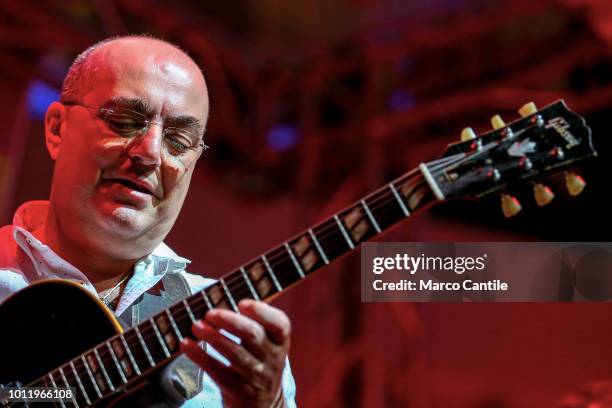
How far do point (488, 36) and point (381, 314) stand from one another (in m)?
1.69

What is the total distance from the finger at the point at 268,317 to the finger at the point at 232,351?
0.17 ft

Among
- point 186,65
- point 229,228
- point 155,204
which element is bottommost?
point 229,228

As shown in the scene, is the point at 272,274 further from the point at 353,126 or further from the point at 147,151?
the point at 353,126

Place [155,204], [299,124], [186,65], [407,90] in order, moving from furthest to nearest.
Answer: [299,124] → [407,90] → [186,65] → [155,204]

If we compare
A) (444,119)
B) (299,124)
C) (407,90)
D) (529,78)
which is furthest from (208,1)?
(529,78)

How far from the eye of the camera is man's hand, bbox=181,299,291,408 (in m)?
1.07

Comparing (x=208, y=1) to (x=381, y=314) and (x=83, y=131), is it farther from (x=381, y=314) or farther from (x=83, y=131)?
(x=83, y=131)

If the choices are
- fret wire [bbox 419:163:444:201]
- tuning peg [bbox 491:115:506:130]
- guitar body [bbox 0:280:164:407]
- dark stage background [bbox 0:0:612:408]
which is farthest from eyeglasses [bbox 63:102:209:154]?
dark stage background [bbox 0:0:612:408]

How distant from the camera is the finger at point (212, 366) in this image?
113cm

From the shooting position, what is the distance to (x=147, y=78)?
1.46 metres

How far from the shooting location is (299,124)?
432 centimetres

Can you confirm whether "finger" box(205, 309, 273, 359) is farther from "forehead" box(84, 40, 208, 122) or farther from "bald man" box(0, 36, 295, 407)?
"forehead" box(84, 40, 208, 122)

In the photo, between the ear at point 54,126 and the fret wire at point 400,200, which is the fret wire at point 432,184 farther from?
the ear at point 54,126

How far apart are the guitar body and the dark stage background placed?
2324mm
